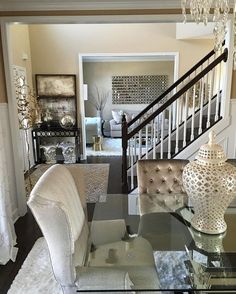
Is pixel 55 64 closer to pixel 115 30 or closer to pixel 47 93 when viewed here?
pixel 47 93

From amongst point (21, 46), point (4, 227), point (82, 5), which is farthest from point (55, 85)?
point (4, 227)

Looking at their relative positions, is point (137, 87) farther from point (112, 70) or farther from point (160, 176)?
point (160, 176)

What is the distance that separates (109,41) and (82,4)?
3109 millimetres

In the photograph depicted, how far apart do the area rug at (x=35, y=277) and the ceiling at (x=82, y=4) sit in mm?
2703

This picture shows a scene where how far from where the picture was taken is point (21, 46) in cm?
551

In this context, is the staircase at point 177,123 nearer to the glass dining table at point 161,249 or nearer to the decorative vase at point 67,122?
the glass dining table at point 161,249

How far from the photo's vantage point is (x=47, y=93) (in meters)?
6.19

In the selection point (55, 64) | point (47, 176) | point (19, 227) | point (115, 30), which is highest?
point (115, 30)

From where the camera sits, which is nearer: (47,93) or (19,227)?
(19,227)

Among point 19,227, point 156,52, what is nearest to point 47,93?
point 156,52

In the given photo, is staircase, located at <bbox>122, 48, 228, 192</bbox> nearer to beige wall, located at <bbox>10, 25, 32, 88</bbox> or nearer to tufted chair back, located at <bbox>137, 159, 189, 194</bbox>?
tufted chair back, located at <bbox>137, 159, 189, 194</bbox>

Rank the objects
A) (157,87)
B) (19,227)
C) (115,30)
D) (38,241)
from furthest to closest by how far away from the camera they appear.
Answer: (157,87), (115,30), (19,227), (38,241)

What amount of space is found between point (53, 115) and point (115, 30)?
2.45m

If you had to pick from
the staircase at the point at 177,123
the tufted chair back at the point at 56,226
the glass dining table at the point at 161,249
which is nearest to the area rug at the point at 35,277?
the glass dining table at the point at 161,249
